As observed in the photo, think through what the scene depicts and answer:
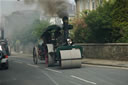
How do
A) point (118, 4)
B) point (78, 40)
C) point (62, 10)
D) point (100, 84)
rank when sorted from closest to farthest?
point (100, 84), point (62, 10), point (118, 4), point (78, 40)

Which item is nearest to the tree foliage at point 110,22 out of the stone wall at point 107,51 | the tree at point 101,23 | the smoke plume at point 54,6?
the tree at point 101,23

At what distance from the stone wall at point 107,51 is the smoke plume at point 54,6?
5125 mm

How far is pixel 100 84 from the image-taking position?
8.85 metres

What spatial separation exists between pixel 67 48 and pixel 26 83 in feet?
13.9

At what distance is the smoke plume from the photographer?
15148mm

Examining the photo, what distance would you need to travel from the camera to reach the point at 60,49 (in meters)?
13.2

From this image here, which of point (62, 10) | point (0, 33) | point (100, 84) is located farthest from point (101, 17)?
point (0, 33)

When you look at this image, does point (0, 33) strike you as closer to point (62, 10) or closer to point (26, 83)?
point (62, 10)

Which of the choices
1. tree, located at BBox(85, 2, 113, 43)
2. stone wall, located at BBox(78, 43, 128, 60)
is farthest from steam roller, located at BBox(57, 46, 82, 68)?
tree, located at BBox(85, 2, 113, 43)

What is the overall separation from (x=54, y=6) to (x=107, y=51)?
5917mm

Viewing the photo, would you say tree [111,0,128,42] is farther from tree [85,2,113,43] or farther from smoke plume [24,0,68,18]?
smoke plume [24,0,68,18]

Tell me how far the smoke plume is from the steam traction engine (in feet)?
2.63

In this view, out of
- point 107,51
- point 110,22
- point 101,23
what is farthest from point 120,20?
point 107,51

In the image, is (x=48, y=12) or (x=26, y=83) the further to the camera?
(x=48, y=12)
